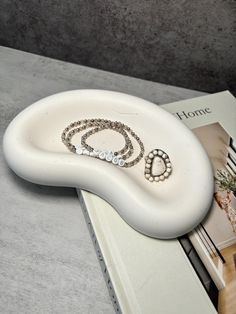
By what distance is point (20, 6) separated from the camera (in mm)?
681

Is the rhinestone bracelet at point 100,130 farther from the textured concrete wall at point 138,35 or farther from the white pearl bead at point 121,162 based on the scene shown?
the textured concrete wall at point 138,35

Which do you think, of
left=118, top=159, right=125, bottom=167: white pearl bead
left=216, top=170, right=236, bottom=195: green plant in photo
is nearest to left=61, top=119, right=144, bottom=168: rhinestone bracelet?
left=118, top=159, right=125, bottom=167: white pearl bead

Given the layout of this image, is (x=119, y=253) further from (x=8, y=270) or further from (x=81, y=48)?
(x=81, y=48)

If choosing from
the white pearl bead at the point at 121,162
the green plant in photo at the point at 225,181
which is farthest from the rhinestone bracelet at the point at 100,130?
the green plant in photo at the point at 225,181

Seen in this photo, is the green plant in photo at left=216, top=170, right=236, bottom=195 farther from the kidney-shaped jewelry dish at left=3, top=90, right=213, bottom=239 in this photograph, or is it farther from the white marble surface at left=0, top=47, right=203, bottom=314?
the white marble surface at left=0, top=47, right=203, bottom=314

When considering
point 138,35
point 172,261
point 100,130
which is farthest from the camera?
point 138,35

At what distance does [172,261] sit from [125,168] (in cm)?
14

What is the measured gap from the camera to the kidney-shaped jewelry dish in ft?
1.42

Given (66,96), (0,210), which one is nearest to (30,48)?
(66,96)

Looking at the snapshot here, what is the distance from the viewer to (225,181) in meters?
0.51

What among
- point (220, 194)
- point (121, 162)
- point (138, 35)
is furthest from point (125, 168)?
point (138, 35)

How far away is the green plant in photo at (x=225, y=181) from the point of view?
50 centimetres

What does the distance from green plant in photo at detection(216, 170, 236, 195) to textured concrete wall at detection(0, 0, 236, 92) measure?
0.23m

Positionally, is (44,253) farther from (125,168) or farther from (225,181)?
(225,181)
